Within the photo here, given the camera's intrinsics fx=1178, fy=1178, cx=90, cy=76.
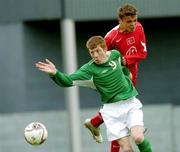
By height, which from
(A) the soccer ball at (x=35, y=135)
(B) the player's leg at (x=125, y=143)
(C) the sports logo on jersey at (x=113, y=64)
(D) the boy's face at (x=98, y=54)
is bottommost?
(B) the player's leg at (x=125, y=143)

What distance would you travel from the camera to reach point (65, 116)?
2352 centimetres

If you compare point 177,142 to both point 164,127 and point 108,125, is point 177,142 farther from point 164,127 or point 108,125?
point 108,125

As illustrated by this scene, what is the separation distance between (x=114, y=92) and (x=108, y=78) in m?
0.20

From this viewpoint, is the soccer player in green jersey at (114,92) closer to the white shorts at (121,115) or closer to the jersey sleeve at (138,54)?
the white shorts at (121,115)

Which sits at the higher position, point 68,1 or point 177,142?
point 68,1

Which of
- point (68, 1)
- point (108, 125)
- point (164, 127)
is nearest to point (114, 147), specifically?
point (108, 125)

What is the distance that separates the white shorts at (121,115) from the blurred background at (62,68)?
7.69 meters

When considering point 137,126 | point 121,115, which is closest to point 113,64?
point 121,115

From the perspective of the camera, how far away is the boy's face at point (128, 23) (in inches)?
571

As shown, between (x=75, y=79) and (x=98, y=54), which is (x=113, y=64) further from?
(x=75, y=79)

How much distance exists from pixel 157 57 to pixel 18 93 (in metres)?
3.11

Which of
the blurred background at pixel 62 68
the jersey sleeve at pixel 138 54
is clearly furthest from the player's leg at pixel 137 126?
the blurred background at pixel 62 68

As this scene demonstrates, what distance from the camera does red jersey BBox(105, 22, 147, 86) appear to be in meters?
14.8

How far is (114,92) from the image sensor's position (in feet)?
48.5
